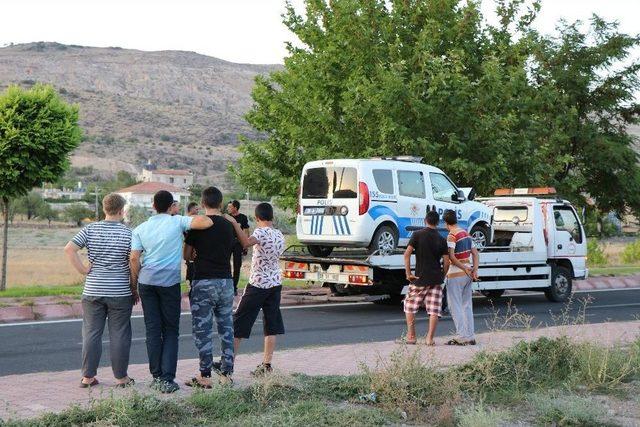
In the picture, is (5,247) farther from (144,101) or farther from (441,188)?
(144,101)

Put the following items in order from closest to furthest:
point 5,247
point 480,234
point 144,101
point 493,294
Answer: point 480,234 → point 5,247 → point 493,294 → point 144,101

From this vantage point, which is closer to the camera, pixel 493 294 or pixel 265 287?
pixel 265 287

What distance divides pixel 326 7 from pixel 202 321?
19640 mm

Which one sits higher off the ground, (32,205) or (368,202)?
(32,205)

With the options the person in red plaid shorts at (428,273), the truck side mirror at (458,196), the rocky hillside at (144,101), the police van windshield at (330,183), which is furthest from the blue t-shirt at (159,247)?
the rocky hillside at (144,101)

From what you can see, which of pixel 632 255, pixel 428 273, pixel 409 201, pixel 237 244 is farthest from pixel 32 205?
pixel 428 273

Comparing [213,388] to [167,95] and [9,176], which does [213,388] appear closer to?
[9,176]

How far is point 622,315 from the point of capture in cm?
1850

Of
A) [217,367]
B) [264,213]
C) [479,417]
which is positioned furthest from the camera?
[264,213]

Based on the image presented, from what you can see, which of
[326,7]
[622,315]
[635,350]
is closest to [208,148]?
[326,7]

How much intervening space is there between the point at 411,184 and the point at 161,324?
34.7 feet

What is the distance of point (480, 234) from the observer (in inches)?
794

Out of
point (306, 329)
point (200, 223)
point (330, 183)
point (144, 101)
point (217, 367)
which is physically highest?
point (144, 101)

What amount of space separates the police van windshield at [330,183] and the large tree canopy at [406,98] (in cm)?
540
